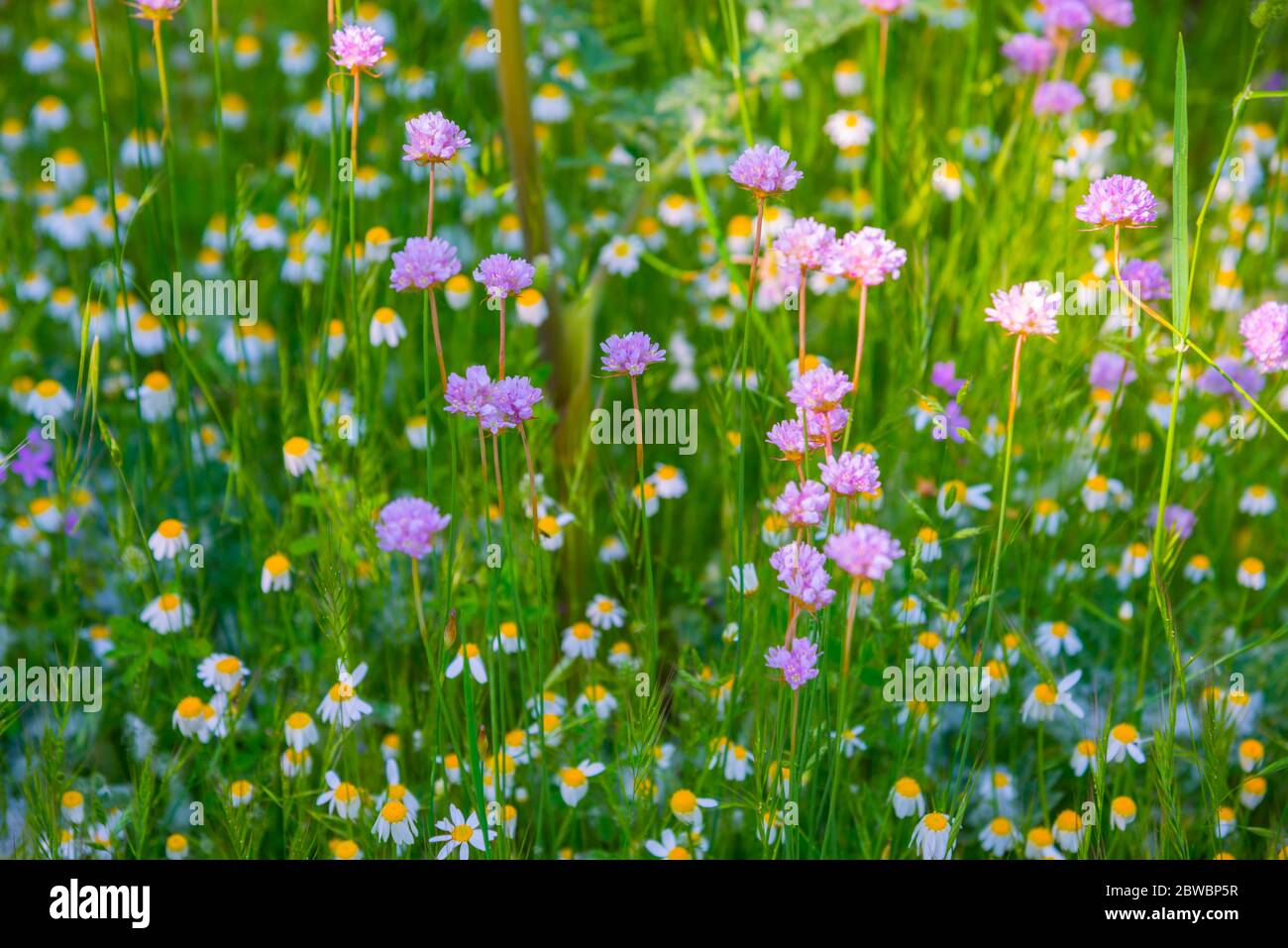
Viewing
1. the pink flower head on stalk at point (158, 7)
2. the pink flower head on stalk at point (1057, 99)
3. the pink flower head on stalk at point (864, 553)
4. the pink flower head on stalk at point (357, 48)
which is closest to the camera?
the pink flower head on stalk at point (864, 553)

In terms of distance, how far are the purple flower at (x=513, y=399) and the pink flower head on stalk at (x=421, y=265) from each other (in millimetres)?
105

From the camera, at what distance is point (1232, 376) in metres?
1.72

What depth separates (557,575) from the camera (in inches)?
67.0

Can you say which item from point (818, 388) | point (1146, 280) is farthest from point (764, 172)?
point (1146, 280)

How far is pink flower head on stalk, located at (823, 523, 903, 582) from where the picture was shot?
3.16 ft

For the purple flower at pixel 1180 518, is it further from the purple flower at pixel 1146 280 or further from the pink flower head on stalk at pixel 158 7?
the pink flower head on stalk at pixel 158 7

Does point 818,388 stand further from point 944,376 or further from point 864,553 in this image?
point 944,376

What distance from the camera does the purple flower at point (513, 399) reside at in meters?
1.09

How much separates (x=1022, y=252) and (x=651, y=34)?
830 millimetres

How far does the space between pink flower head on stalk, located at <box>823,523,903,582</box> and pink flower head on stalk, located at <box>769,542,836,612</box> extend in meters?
0.06

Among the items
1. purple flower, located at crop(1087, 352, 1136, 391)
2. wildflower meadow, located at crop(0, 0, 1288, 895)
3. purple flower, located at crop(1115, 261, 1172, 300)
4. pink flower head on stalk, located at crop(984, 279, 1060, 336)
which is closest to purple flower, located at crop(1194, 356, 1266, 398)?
wildflower meadow, located at crop(0, 0, 1288, 895)

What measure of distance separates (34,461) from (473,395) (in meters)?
0.98

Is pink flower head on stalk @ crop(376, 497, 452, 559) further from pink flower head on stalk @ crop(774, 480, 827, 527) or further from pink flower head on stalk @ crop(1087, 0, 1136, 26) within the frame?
pink flower head on stalk @ crop(1087, 0, 1136, 26)

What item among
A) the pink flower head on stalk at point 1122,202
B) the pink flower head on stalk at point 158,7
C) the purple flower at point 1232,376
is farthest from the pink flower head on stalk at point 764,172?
the purple flower at point 1232,376
